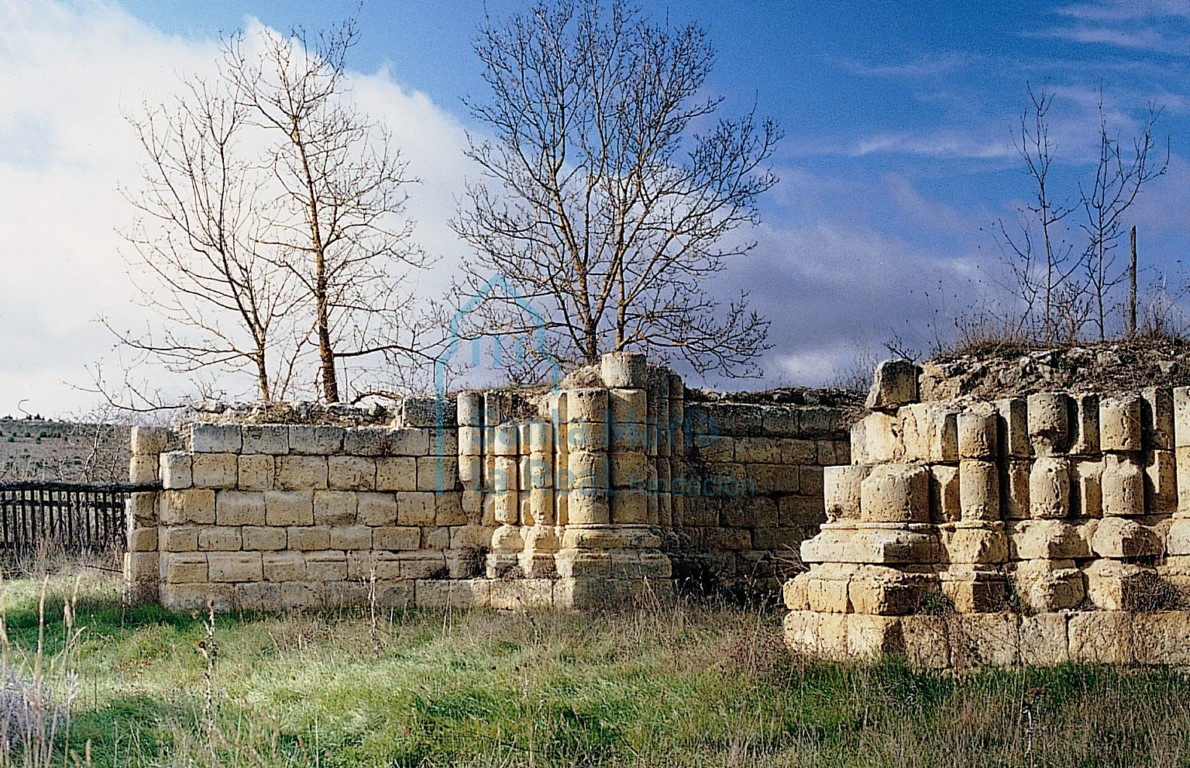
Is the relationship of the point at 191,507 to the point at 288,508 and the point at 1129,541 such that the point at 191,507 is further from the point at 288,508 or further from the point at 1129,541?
the point at 1129,541

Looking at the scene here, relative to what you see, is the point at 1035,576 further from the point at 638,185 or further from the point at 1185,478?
the point at 638,185

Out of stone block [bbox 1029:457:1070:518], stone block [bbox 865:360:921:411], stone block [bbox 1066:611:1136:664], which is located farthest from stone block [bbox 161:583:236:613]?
stone block [bbox 1066:611:1136:664]

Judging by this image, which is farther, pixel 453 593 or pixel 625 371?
pixel 453 593

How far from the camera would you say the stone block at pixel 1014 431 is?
28.8 ft

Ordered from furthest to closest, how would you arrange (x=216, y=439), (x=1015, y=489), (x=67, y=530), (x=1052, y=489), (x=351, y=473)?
(x=67, y=530)
(x=351, y=473)
(x=216, y=439)
(x=1015, y=489)
(x=1052, y=489)

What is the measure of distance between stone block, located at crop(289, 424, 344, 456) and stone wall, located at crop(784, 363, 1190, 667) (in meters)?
6.35

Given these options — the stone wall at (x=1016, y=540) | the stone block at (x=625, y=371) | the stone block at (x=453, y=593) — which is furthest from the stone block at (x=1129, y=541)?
the stone block at (x=453, y=593)

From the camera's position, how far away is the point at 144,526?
45.6ft

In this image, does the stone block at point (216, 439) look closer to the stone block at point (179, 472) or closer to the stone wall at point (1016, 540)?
the stone block at point (179, 472)

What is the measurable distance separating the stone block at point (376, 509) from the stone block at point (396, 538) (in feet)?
0.27

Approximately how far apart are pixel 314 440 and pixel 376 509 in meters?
1.06

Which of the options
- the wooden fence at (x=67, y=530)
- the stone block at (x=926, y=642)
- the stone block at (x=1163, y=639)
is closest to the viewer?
the stone block at (x=1163, y=639)

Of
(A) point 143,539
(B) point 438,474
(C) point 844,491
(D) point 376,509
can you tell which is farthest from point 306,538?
(C) point 844,491

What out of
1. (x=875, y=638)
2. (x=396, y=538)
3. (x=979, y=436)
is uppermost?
(x=979, y=436)
